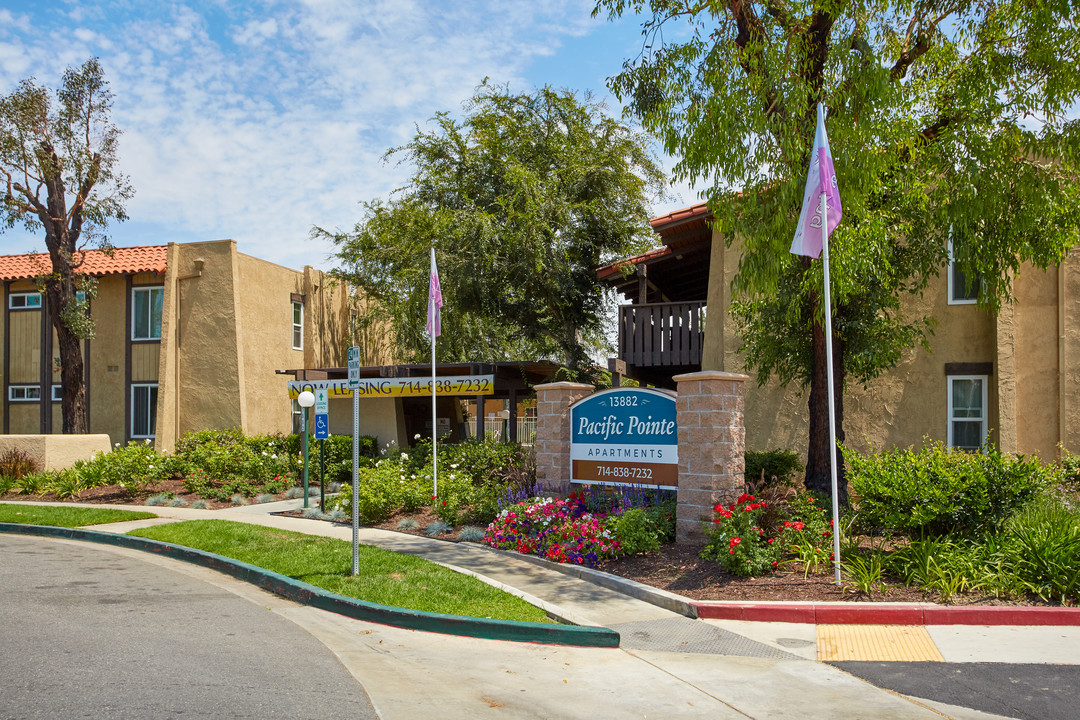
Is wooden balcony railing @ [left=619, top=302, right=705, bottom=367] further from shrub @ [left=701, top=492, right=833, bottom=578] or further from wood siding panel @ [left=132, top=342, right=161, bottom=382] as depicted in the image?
wood siding panel @ [left=132, top=342, right=161, bottom=382]

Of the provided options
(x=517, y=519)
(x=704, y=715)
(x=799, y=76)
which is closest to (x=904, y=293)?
(x=799, y=76)

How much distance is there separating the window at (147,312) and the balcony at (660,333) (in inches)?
612

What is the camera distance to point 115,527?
1377cm

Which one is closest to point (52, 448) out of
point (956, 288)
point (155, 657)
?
point (155, 657)

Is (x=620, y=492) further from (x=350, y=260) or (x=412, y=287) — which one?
(x=350, y=260)

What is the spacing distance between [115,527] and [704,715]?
39.0 ft

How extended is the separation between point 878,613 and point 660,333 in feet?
33.4

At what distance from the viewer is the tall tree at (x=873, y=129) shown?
428 inches

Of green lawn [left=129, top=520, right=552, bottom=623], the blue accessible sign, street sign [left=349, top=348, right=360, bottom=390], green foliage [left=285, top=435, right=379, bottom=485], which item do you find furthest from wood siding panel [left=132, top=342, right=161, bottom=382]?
street sign [left=349, top=348, right=360, bottom=390]

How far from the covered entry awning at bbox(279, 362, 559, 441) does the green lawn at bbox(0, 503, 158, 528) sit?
6.97m

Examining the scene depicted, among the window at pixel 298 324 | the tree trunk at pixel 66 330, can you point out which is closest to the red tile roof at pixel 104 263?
the tree trunk at pixel 66 330

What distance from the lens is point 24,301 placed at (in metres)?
26.9

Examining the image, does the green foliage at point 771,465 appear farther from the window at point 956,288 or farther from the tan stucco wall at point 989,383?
the window at point 956,288

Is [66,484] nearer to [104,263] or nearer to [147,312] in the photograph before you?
[147,312]
